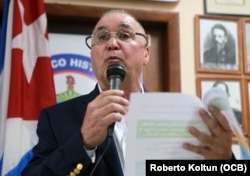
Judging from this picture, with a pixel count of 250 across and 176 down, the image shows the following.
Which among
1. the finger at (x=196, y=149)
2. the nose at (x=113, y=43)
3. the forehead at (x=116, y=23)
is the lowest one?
the finger at (x=196, y=149)

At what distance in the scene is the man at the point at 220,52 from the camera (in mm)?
2047

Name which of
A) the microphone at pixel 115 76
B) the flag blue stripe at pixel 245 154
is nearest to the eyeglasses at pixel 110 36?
the microphone at pixel 115 76

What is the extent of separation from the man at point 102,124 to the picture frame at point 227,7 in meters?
0.75

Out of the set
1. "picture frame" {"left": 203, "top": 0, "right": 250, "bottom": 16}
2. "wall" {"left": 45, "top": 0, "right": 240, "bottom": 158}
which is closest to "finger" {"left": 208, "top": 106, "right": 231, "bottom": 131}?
"wall" {"left": 45, "top": 0, "right": 240, "bottom": 158}

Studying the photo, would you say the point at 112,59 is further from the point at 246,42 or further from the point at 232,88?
the point at 246,42

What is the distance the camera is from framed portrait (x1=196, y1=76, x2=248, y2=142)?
6.61ft

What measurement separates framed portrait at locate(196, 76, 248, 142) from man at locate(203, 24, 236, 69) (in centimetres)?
7

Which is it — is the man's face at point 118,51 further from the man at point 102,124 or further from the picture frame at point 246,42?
the picture frame at point 246,42

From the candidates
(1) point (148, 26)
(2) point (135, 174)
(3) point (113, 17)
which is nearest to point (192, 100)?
(2) point (135, 174)

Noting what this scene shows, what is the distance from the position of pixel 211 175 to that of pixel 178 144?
0.30 ft

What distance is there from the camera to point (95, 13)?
1.97 meters

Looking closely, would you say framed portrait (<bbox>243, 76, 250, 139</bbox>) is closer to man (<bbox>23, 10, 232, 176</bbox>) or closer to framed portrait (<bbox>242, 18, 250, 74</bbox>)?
framed portrait (<bbox>242, 18, 250, 74</bbox>)

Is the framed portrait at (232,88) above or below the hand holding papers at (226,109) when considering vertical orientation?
above

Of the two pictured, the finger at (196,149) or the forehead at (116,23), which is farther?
the forehead at (116,23)
